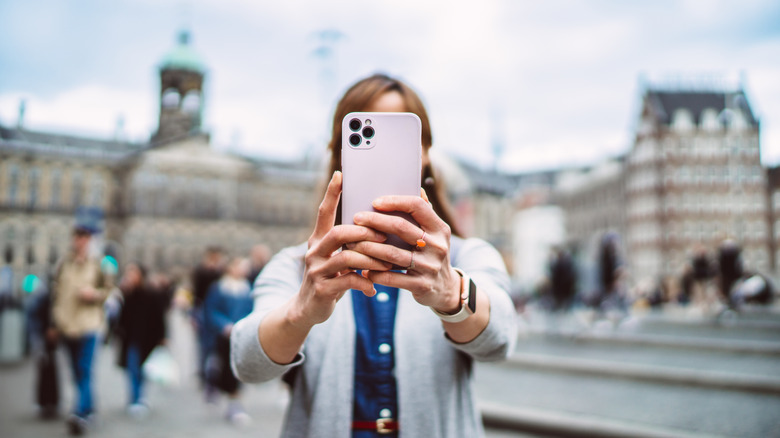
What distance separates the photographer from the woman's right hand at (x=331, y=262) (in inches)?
43.7

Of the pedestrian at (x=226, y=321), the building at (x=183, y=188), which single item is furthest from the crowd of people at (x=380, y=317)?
the building at (x=183, y=188)

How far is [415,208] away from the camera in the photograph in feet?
3.68

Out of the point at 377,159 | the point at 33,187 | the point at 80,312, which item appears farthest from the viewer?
the point at 33,187

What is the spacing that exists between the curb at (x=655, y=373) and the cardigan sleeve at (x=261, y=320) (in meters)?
5.55

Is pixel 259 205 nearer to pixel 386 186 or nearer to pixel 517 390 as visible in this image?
pixel 517 390

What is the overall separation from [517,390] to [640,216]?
5729 centimetres

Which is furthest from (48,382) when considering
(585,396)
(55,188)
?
(55,188)

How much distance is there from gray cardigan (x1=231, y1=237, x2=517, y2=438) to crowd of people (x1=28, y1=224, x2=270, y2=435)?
5.46m

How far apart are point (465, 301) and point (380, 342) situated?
415 mm

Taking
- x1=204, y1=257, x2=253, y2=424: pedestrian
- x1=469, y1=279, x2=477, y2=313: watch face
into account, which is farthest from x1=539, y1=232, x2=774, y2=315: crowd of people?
x1=469, y1=279, x2=477, y2=313: watch face

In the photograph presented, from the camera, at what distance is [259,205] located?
74.6m

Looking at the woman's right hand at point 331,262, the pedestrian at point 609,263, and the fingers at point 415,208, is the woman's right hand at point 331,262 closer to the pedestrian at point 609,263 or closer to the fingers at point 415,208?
the fingers at point 415,208

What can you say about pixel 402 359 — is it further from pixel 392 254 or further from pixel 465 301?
pixel 392 254

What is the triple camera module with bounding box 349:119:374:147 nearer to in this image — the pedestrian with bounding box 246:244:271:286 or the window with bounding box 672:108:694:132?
the pedestrian with bounding box 246:244:271:286
